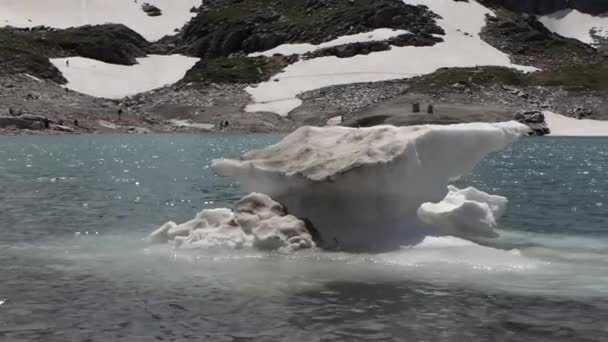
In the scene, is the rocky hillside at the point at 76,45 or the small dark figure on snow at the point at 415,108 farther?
the rocky hillside at the point at 76,45

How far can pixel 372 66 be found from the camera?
523ft

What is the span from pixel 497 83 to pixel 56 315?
133658 millimetres

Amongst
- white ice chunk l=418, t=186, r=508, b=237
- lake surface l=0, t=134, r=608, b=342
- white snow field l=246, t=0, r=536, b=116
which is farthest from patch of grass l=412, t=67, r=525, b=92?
white ice chunk l=418, t=186, r=508, b=237

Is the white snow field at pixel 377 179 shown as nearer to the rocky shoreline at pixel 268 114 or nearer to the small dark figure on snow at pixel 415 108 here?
the rocky shoreline at pixel 268 114

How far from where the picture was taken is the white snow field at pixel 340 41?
174 metres

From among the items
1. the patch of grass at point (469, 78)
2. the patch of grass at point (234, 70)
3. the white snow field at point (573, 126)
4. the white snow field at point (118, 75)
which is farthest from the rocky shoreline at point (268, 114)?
the white snow field at point (118, 75)

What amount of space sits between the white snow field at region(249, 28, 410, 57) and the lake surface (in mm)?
144000

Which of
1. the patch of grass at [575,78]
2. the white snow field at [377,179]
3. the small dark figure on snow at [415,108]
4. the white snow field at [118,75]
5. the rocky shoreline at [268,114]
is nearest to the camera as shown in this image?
the white snow field at [377,179]

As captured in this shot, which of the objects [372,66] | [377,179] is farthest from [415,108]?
[377,179]

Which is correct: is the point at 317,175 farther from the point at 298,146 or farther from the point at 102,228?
the point at 102,228

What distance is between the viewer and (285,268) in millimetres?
18969

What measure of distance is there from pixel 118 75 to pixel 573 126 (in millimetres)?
93494

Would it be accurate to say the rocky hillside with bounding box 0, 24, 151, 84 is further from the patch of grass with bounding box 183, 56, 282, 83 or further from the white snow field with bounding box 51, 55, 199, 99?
the patch of grass with bounding box 183, 56, 282, 83

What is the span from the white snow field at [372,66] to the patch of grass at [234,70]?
3.76m
